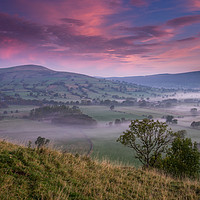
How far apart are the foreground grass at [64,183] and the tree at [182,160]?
15.9 meters

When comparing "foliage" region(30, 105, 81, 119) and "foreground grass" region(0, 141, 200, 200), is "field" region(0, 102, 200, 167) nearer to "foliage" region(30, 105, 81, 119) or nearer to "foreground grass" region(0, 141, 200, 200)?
"foliage" region(30, 105, 81, 119)

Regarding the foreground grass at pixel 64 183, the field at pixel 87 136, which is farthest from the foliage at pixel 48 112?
the foreground grass at pixel 64 183

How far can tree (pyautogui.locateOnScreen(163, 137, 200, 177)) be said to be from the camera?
95.1 ft

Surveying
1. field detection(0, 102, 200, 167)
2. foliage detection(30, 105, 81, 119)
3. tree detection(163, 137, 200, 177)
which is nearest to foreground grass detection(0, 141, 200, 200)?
tree detection(163, 137, 200, 177)

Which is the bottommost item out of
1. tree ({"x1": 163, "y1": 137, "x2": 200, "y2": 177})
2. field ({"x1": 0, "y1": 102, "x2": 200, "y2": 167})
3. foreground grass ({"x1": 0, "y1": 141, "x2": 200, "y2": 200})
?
field ({"x1": 0, "y1": 102, "x2": 200, "y2": 167})

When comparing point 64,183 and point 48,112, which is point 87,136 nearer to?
point 48,112

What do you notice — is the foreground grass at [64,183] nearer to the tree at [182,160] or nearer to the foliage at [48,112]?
the tree at [182,160]

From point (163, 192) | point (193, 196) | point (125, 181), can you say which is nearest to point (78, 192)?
point (125, 181)

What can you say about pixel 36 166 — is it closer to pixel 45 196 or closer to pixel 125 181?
pixel 45 196

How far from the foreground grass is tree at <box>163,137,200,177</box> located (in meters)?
15.9

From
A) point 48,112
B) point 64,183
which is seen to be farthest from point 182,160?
point 48,112

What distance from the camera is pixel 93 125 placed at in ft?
522

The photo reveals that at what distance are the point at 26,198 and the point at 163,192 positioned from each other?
951 centimetres

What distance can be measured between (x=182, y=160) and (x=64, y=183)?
1120 inches
